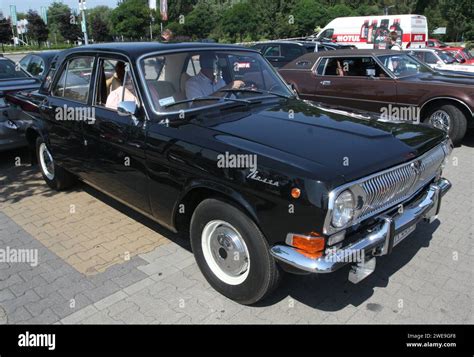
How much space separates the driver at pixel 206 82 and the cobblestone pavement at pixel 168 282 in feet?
5.18

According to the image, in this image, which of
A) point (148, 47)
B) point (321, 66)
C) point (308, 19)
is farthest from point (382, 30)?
point (308, 19)

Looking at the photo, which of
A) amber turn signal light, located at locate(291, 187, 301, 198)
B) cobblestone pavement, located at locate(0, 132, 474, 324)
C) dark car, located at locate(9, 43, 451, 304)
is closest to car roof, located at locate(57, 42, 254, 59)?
dark car, located at locate(9, 43, 451, 304)

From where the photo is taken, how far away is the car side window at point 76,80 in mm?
4504

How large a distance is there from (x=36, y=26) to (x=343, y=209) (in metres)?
62.7

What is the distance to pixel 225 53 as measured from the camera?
170 inches

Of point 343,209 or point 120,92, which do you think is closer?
point 343,209

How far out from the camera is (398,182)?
308 cm

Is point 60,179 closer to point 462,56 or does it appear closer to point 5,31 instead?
point 462,56

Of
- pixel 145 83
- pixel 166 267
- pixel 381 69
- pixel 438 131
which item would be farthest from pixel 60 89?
pixel 381 69

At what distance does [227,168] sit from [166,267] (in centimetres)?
143

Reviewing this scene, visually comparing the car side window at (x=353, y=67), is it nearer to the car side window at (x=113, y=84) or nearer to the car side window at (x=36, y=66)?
the car side window at (x=113, y=84)

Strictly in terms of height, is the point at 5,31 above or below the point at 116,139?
above

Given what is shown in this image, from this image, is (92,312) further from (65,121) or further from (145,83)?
(65,121)

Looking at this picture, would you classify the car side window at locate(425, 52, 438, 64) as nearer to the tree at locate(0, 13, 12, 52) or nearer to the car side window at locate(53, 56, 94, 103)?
the car side window at locate(53, 56, 94, 103)
